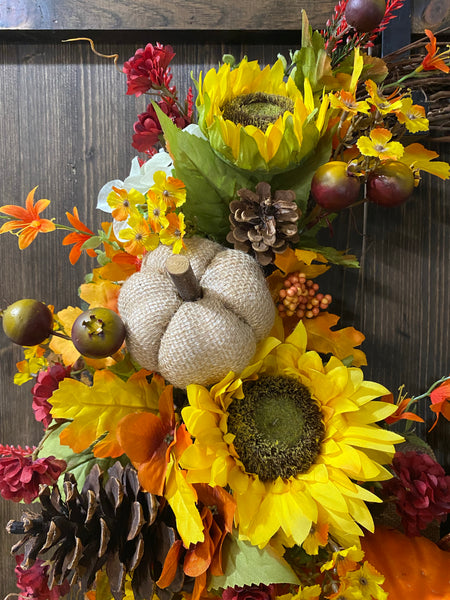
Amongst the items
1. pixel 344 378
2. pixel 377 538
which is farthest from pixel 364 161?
pixel 377 538

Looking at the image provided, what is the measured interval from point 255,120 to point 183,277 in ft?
0.74

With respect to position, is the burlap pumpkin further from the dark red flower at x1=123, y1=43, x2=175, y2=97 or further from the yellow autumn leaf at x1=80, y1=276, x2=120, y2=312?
the dark red flower at x1=123, y1=43, x2=175, y2=97

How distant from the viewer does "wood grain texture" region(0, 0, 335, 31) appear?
0.76m

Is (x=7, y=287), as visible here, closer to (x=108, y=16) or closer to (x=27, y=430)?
(x=27, y=430)

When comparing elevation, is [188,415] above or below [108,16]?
below

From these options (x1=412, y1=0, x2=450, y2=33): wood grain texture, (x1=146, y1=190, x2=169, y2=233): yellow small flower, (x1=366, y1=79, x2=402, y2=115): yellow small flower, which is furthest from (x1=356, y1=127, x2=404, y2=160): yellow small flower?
(x1=412, y1=0, x2=450, y2=33): wood grain texture

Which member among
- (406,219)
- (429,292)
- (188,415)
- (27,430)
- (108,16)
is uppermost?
(108,16)

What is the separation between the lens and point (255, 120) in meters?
0.59

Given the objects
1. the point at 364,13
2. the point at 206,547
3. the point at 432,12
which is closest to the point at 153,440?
the point at 206,547

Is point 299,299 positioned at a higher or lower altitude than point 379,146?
lower

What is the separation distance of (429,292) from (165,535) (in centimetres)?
55

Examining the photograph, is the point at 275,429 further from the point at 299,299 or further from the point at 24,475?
the point at 24,475

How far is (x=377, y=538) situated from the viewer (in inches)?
27.7

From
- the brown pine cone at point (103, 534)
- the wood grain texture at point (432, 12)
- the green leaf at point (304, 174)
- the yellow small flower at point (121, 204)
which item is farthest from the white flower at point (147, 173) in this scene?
the wood grain texture at point (432, 12)
